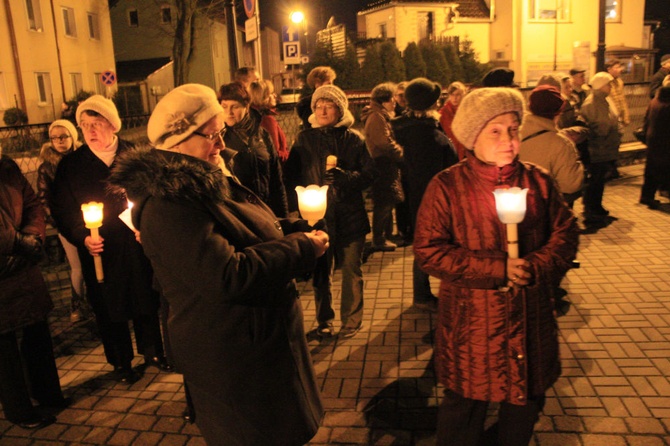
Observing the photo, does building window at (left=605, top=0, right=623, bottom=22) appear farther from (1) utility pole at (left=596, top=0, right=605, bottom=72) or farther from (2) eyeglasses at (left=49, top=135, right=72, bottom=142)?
(2) eyeglasses at (left=49, top=135, right=72, bottom=142)

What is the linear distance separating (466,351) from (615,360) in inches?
90.2

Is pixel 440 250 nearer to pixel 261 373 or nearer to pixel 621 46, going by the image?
pixel 261 373

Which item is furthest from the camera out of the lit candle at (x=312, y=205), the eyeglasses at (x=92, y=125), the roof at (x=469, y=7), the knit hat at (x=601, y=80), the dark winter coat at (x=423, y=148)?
the roof at (x=469, y=7)

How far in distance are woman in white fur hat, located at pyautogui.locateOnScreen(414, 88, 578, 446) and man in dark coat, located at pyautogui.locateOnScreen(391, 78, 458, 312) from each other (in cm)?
278

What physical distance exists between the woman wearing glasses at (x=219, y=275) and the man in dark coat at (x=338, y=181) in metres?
2.43

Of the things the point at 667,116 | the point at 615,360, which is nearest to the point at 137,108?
the point at 667,116

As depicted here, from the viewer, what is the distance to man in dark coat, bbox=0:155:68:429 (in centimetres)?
388

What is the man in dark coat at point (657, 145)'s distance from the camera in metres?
8.88

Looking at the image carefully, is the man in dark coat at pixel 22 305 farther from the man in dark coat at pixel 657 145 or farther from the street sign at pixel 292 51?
the street sign at pixel 292 51

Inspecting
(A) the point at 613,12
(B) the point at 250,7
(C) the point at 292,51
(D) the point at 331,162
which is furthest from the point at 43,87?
(A) the point at 613,12

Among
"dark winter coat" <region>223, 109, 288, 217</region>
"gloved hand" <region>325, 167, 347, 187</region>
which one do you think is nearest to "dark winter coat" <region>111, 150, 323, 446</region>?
"dark winter coat" <region>223, 109, 288, 217</region>

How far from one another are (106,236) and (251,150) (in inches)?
51.8

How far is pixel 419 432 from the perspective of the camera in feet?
12.4

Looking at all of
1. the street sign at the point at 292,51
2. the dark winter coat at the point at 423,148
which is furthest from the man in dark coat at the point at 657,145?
the street sign at the point at 292,51
